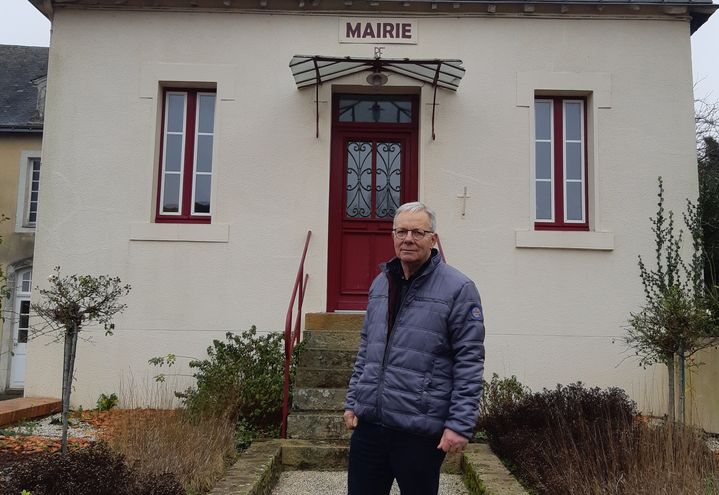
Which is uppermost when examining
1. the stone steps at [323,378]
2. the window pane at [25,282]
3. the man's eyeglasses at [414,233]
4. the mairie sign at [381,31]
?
the mairie sign at [381,31]

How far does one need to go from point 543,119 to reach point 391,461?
19.4ft

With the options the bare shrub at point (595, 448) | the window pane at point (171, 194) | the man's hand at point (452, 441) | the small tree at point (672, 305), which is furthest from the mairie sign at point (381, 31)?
the man's hand at point (452, 441)

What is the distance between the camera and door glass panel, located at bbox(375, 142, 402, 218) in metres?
7.83

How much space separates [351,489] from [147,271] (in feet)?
16.5

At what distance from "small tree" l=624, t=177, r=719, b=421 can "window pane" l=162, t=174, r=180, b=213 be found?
5.36 metres

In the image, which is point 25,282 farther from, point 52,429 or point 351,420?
point 351,420

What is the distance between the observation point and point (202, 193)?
25.1ft

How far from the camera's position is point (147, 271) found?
732 cm

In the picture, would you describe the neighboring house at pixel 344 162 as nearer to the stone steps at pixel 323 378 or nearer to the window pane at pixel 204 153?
the window pane at pixel 204 153

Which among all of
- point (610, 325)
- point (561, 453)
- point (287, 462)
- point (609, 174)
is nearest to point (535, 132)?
point (609, 174)

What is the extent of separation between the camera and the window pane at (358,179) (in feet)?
25.7

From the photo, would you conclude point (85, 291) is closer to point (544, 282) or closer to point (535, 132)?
point (544, 282)

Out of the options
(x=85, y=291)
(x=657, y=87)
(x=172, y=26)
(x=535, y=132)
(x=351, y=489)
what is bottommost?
(x=351, y=489)

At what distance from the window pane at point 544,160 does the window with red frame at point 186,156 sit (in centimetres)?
406
